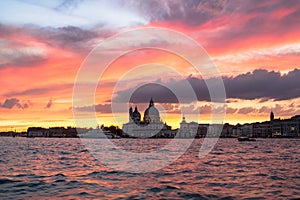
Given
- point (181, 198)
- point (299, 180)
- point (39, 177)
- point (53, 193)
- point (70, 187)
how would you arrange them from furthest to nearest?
point (39, 177) → point (299, 180) → point (70, 187) → point (53, 193) → point (181, 198)

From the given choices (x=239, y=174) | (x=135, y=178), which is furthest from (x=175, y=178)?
(x=239, y=174)

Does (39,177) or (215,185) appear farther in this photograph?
(39,177)

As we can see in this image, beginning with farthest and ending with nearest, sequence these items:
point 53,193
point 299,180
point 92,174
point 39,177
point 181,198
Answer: point 92,174, point 39,177, point 299,180, point 53,193, point 181,198

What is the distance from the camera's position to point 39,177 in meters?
29.5

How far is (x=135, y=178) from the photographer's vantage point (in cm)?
2883

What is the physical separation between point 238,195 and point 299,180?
327 inches

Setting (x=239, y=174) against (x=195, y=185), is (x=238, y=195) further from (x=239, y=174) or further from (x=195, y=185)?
(x=239, y=174)

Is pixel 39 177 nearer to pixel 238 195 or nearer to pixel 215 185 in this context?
pixel 215 185

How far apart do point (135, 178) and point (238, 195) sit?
380 inches

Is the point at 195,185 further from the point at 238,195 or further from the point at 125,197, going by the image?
the point at 125,197

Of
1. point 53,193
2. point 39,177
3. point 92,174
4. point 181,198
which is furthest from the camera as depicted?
point 92,174

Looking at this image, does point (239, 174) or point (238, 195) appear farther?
point (239, 174)

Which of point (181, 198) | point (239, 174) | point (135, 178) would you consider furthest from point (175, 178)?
point (181, 198)

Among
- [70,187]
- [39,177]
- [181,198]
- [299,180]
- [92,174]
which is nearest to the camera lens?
[181,198]
